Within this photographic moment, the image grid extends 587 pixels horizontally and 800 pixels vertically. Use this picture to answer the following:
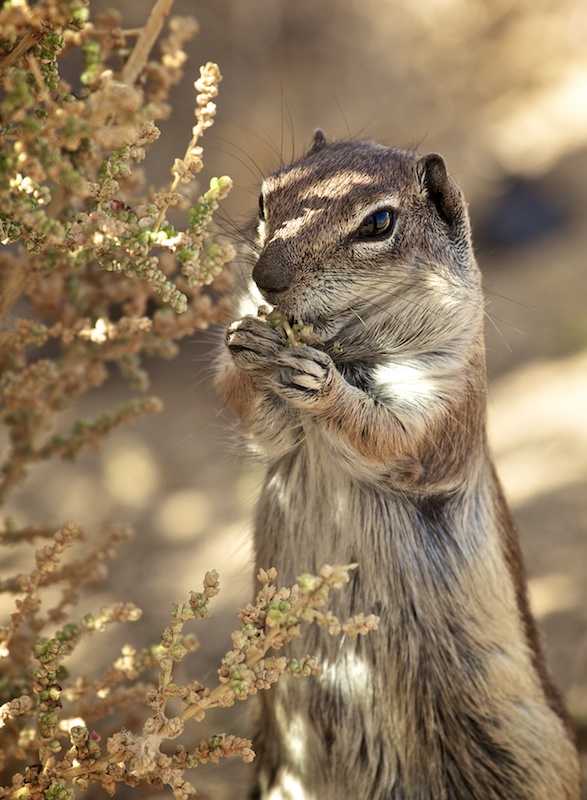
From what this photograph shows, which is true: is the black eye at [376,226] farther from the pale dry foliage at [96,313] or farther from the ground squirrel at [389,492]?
the pale dry foliage at [96,313]

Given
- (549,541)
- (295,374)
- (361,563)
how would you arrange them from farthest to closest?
(549,541) → (361,563) → (295,374)

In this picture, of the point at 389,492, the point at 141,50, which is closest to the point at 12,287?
the point at 141,50

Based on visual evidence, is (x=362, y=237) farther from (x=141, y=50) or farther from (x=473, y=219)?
(x=473, y=219)

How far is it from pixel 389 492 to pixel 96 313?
1.23 m

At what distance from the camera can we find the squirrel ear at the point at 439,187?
2715 mm

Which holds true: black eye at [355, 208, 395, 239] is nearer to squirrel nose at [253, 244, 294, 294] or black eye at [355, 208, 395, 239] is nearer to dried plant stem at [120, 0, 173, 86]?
squirrel nose at [253, 244, 294, 294]

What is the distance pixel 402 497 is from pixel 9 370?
1.34 meters

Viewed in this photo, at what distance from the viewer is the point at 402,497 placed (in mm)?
2848

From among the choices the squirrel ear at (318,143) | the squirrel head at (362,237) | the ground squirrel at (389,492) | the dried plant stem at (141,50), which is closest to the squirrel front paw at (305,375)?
the ground squirrel at (389,492)

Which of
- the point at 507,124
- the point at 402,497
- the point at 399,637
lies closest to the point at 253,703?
the point at 399,637

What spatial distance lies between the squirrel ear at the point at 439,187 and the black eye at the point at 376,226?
0.19m

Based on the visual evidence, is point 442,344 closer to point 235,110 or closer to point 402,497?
point 402,497

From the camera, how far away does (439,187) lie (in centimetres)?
273

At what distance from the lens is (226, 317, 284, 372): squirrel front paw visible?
2.49 meters
